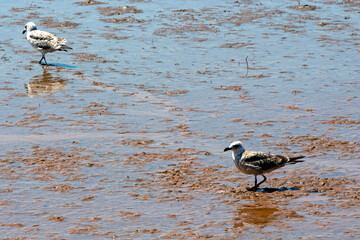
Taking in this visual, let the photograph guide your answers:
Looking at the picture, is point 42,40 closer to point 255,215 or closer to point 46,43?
point 46,43

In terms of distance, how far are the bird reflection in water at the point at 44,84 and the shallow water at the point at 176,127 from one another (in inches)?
2.2

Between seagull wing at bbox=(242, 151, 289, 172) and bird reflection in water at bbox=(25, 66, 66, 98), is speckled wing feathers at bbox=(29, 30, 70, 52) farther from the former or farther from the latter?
seagull wing at bbox=(242, 151, 289, 172)

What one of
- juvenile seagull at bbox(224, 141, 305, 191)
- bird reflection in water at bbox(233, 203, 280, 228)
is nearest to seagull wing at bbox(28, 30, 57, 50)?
juvenile seagull at bbox(224, 141, 305, 191)

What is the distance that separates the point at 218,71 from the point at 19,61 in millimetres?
6244

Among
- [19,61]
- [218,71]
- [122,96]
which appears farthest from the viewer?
[19,61]

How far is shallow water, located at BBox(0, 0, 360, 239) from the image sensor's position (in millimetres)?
8938

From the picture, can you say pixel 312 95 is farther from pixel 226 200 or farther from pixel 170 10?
pixel 170 10

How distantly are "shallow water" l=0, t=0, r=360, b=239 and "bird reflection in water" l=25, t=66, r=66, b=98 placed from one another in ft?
0.19

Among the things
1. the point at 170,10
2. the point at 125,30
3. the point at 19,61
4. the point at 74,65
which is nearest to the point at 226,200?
the point at 74,65

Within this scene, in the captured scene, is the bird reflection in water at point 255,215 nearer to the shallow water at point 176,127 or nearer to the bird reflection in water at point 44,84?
the shallow water at point 176,127

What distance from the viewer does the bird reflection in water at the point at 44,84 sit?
1598 cm

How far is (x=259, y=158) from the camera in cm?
996

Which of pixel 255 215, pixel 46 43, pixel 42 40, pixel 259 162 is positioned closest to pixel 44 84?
pixel 46 43

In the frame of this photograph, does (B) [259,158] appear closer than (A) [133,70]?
Yes
